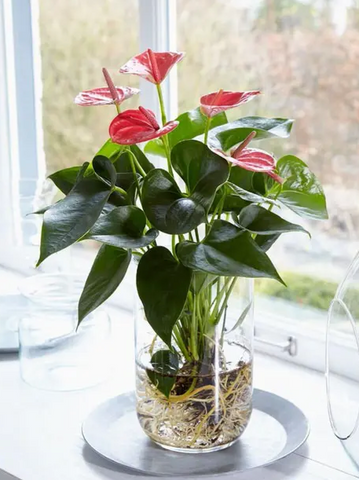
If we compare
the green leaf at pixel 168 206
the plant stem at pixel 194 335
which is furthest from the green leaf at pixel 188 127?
the plant stem at pixel 194 335

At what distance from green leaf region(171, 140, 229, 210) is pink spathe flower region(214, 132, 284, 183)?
0.06 ft

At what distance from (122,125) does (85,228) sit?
12 cm

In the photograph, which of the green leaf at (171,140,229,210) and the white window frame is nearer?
the green leaf at (171,140,229,210)

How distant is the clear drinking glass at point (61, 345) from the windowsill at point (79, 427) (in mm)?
25

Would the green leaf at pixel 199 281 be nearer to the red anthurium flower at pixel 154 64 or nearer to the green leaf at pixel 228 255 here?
the green leaf at pixel 228 255

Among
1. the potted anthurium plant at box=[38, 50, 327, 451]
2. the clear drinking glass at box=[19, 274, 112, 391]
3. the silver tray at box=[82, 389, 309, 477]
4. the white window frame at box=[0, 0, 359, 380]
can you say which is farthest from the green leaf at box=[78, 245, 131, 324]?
the white window frame at box=[0, 0, 359, 380]

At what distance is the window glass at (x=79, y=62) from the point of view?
1698 mm

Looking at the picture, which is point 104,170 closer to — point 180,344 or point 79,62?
point 180,344

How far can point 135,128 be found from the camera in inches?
36.2

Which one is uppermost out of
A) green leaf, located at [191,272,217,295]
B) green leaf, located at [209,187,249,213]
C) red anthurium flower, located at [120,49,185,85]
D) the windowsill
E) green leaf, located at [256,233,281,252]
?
red anthurium flower, located at [120,49,185,85]

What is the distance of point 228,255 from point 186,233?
7cm

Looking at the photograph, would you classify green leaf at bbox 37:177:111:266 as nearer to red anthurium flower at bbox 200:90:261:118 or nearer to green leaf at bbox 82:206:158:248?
green leaf at bbox 82:206:158:248

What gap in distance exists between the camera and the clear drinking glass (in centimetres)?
138

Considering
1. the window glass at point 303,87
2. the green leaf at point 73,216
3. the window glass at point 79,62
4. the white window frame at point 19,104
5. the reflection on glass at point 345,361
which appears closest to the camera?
the green leaf at point 73,216
